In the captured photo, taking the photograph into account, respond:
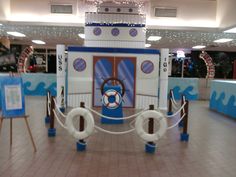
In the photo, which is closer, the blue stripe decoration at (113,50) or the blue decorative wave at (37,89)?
the blue stripe decoration at (113,50)

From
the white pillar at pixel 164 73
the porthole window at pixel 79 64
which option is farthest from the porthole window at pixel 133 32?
the porthole window at pixel 79 64

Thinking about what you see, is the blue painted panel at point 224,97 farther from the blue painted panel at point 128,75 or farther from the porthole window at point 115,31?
the porthole window at point 115,31

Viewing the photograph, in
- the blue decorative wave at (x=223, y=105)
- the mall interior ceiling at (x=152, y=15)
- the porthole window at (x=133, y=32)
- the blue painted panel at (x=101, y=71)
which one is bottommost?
the blue decorative wave at (x=223, y=105)

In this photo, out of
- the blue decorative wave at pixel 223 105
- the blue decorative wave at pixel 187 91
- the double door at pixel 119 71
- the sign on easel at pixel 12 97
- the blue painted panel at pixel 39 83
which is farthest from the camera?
the blue decorative wave at pixel 187 91

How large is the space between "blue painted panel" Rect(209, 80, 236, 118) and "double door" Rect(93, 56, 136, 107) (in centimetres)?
311

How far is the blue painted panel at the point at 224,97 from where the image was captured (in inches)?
369

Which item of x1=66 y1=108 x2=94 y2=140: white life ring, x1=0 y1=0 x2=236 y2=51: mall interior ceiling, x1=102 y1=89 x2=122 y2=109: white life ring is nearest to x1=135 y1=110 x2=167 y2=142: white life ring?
x1=66 y1=108 x2=94 y2=140: white life ring

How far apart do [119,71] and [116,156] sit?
615 centimetres

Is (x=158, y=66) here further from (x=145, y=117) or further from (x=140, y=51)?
(x=145, y=117)

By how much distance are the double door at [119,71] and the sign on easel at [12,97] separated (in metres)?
5.94

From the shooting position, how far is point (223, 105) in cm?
1014

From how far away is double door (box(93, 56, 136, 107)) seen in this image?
11.0 metres

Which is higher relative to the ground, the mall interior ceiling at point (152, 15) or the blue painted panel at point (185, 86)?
the mall interior ceiling at point (152, 15)

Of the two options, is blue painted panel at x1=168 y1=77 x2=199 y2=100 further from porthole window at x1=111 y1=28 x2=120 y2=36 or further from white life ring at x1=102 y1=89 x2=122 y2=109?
white life ring at x1=102 y1=89 x2=122 y2=109
